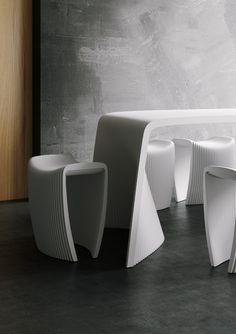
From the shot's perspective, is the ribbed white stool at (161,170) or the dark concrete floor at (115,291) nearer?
the dark concrete floor at (115,291)

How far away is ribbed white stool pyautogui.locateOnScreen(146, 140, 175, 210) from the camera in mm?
4734

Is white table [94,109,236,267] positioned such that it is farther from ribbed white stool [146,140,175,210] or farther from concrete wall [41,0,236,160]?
concrete wall [41,0,236,160]

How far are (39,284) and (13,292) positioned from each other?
164 mm

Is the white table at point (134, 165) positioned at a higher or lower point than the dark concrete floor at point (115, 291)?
higher

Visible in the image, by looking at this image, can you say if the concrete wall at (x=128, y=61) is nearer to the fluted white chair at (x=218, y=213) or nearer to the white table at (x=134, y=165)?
the white table at (x=134, y=165)

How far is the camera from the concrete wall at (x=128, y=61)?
16.7 ft

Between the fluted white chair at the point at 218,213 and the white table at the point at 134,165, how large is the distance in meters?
0.35

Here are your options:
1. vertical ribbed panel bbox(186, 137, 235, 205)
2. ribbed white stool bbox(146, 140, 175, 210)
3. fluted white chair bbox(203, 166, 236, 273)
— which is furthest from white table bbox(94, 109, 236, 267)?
vertical ribbed panel bbox(186, 137, 235, 205)

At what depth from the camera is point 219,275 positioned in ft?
11.5

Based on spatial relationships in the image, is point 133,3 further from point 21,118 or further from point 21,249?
point 21,249

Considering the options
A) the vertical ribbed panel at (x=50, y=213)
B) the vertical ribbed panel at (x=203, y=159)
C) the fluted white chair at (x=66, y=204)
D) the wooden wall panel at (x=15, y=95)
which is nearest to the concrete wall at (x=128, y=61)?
the wooden wall panel at (x=15, y=95)

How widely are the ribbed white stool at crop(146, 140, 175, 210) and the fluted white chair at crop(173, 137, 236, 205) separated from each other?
6.5 inches

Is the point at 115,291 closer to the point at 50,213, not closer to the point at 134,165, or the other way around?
the point at 50,213

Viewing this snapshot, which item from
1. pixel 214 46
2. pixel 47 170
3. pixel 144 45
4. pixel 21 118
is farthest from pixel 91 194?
pixel 214 46
